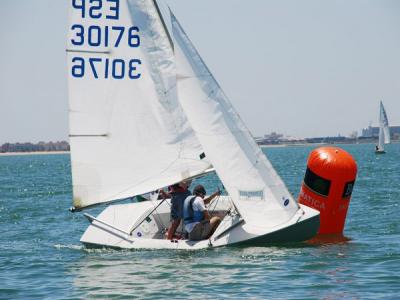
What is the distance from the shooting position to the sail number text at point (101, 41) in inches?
648

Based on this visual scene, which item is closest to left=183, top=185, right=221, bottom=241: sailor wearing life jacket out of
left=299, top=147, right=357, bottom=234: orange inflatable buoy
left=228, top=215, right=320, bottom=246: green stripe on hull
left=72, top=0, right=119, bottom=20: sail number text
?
left=228, top=215, right=320, bottom=246: green stripe on hull

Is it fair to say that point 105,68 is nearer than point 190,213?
No

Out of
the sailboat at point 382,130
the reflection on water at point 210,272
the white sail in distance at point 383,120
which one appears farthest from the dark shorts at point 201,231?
the white sail in distance at point 383,120

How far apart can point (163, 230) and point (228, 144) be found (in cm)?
268

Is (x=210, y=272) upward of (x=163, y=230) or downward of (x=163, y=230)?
downward

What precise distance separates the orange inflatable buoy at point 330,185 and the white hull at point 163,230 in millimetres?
729

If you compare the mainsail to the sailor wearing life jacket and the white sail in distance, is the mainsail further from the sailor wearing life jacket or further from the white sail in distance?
the sailor wearing life jacket

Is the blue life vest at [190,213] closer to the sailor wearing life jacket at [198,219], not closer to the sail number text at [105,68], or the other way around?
the sailor wearing life jacket at [198,219]

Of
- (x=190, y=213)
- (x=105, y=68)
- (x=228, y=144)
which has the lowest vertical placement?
(x=190, y=213)

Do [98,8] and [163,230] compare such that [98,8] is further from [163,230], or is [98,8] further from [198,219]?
[163,230]

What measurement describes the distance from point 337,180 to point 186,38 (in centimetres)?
427

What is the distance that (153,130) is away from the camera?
17203 mm

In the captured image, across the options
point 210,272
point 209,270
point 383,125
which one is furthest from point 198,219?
point 383,125

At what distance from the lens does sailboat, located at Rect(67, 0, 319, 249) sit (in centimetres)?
1653
